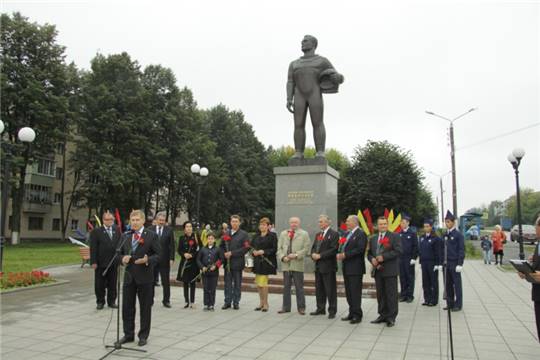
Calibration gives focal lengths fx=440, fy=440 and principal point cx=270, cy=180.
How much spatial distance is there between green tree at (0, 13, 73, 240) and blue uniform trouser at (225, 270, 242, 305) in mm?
24570

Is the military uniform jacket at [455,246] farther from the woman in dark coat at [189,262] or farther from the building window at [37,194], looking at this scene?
the building window at [37,194]

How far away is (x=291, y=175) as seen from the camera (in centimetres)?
1258

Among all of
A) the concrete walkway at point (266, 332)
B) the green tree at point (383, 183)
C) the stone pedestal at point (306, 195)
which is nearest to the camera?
the concrete walkway at point (266, 332)

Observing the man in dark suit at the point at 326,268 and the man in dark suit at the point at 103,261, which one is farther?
the man in dark suit at the point at 103,261

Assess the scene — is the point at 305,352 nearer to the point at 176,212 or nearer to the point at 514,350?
the point at 514,350

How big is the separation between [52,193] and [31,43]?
17.2m

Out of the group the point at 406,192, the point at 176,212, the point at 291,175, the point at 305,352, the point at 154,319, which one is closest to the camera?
the point at 305,352

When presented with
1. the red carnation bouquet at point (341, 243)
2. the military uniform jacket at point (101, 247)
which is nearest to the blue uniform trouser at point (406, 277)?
the red carnation bouquet at point (341, 243)

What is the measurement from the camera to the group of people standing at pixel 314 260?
8000 millimetres

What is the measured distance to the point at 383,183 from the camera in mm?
36750

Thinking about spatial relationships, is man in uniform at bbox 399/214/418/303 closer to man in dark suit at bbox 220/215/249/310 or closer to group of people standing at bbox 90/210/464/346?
group of people standing at bbox 90/210/464/346

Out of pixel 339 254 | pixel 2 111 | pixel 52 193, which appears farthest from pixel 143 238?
pixel 52 193

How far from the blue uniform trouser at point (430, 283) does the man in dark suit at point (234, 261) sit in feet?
13.5

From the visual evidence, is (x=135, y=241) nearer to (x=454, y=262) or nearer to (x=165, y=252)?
(x=165, y=252)
